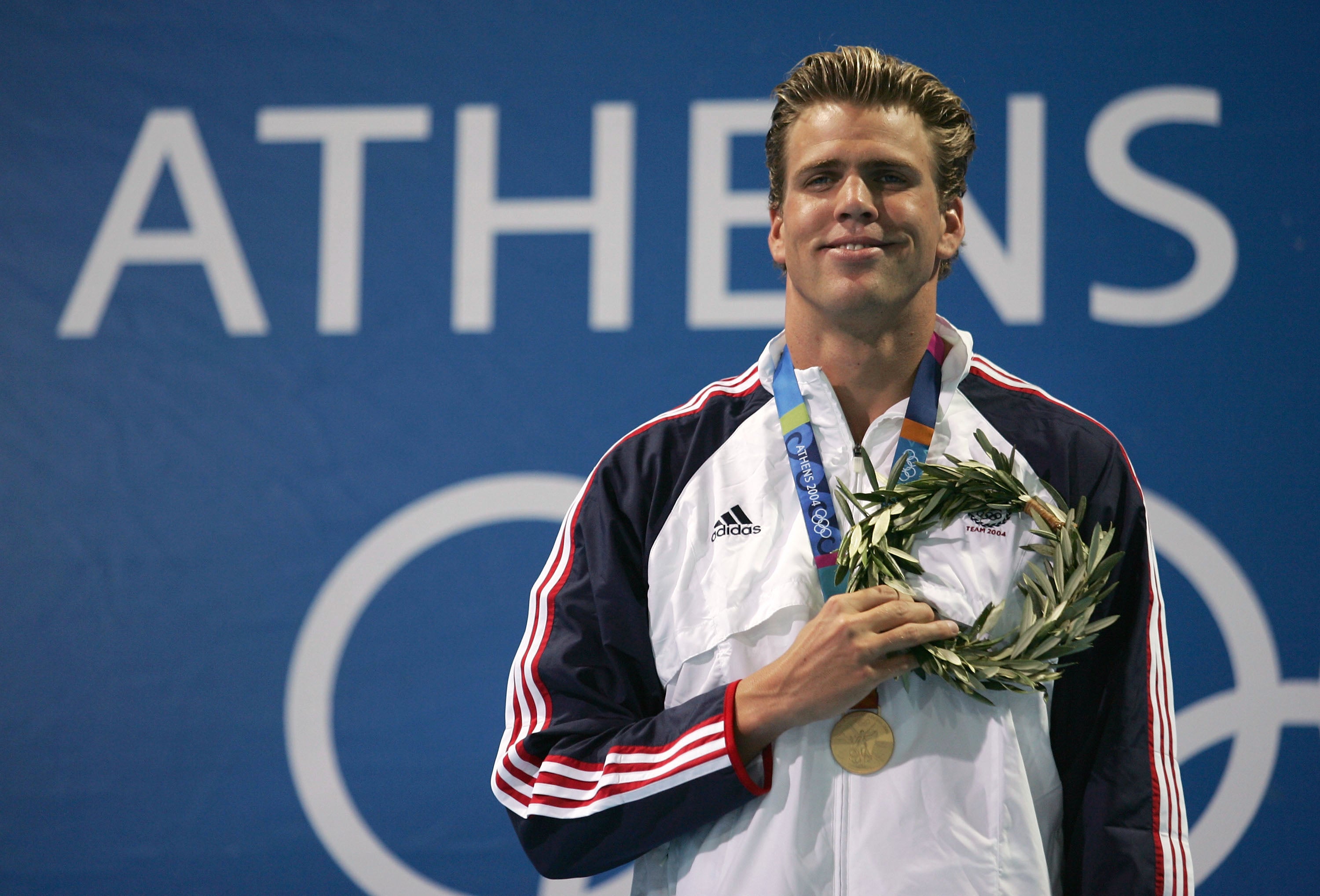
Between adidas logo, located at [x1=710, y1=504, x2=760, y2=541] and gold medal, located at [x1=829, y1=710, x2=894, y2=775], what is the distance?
260 mm

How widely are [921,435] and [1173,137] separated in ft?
4.47

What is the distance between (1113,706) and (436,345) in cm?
166

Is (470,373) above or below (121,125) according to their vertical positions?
below

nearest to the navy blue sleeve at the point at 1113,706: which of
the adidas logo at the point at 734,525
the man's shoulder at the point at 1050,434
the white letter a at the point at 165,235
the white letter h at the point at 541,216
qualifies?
the man's shoulder at the point at 1050,434

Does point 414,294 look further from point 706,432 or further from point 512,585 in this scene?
point 706,432

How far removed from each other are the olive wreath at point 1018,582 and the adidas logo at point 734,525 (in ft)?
0.40

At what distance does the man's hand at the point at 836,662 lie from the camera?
1.31 metres

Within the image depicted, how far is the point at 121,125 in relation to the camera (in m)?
2.75

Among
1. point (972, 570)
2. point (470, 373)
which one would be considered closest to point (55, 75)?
point (470, 373)

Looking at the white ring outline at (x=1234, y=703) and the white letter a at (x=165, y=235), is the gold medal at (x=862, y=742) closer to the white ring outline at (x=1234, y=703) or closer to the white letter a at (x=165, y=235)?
the white ring outline at (x=1234, y=703)

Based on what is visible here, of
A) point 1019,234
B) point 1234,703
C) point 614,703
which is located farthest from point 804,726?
point 1019,234

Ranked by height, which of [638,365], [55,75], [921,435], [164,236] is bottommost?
[921,435]

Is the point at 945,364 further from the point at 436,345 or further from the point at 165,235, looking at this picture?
the point at 165,235

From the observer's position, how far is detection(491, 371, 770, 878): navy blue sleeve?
1.37 m
